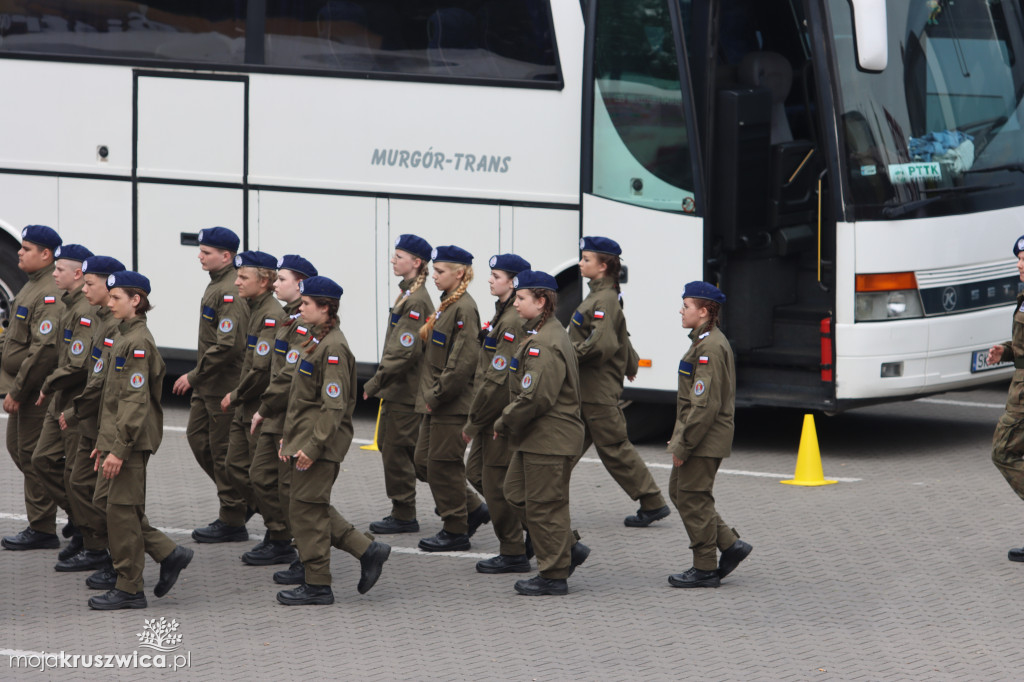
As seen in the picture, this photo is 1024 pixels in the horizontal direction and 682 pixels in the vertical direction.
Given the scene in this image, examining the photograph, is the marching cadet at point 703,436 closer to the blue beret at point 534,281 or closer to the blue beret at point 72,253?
the blue beret at point 534,281

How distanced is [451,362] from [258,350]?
3.55ft

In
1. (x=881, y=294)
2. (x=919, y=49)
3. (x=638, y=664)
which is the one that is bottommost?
(x=638, y=664)

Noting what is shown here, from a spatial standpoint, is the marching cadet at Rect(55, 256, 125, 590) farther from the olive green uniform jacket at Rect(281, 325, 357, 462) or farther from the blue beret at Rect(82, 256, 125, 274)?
the olive green uniform jacket at Rect(281, 325, 357, 462)

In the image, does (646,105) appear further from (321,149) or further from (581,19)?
(321,149)

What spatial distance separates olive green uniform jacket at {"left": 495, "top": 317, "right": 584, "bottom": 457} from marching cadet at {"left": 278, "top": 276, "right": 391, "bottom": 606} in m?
0.85

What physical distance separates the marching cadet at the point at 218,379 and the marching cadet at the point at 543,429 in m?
1.95

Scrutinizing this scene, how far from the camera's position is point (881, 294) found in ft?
35.3

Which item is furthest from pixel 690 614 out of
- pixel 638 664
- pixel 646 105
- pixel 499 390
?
pixel 646 105

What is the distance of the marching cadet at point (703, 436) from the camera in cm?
793

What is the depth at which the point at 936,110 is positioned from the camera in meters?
11.1

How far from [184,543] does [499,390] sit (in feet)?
7.26

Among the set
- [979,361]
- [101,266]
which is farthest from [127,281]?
[979,361]

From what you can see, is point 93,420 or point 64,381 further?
point 64,381

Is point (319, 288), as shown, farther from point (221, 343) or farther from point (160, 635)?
point (160, 635)
